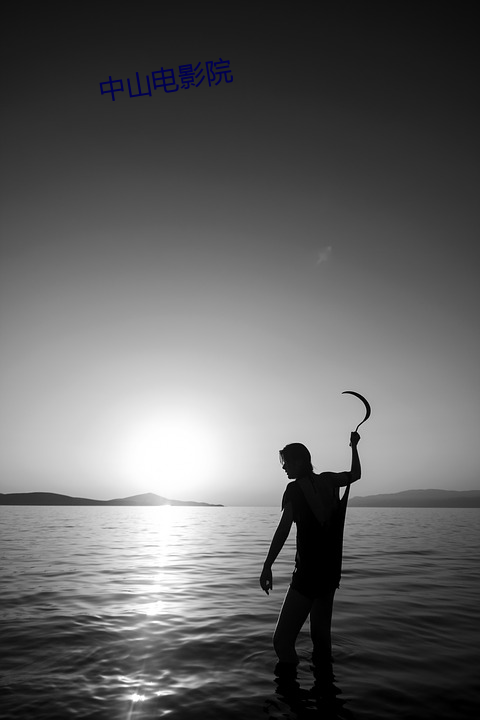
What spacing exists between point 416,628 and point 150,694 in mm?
5589

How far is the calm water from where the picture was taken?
4.93 metres

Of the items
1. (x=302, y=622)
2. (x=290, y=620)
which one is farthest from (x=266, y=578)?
(x=302, y=622)

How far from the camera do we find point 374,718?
4.67 metres

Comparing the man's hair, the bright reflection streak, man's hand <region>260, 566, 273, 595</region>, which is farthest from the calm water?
the man's hair

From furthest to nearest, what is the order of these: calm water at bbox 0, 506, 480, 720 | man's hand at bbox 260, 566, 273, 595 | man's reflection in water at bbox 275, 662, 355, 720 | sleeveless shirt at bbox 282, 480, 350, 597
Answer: man's hand at bbox 260, 566, 273, 595 < sleeveless shirt at bbox 282, 480, 350, 597 < calm water at bbox 0, 506, 480, 720 < man's reflection in water at bbox 275, 662, 355, 720

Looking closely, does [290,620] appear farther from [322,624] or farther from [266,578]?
[266,578]

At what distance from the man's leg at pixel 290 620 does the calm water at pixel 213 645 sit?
45 centimetres

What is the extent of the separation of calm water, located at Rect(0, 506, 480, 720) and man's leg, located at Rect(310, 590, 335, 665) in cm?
42

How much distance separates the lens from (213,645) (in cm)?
710

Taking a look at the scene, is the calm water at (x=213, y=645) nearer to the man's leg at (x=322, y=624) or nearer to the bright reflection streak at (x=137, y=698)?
the bright reflection streak at (x=137, y=698)

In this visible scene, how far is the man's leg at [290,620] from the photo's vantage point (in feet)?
17.2

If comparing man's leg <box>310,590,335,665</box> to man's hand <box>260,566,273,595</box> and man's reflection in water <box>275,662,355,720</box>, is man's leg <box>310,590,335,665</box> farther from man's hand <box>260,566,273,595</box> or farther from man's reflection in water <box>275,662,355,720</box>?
man's hand <box>260,566,273,595</box>

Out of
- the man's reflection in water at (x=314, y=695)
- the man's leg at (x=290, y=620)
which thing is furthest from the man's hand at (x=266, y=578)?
the man's reflection in water at (x=314, y=695)

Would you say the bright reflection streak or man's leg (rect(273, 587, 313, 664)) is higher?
man's leg (rect(273, 587, 313, 664))
